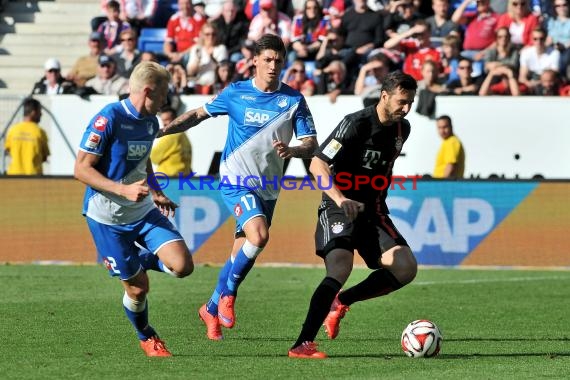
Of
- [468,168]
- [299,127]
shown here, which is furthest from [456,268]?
[299,127]

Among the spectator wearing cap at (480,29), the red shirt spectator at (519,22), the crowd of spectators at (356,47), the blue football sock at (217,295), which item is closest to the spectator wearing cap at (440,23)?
the crowd of spectators at (356,47)

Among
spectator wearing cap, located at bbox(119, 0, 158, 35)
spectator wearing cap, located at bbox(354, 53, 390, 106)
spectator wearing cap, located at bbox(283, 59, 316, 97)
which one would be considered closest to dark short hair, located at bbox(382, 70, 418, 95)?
spectator wearing cap, located at bbox(354, 53, 390, 106)

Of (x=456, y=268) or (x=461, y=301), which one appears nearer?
(x=461, y=301)

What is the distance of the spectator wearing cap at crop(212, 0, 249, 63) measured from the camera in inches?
863

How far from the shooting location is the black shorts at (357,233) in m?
9.29

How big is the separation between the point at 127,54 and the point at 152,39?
1.57 meters

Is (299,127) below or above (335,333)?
above

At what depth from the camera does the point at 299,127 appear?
33.7 feet

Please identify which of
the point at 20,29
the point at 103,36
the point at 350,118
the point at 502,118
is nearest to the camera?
the point at 350,118

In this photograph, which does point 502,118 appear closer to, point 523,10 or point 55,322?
point 523,10

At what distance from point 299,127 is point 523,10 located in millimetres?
11121

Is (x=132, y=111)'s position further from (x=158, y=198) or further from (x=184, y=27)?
(x=184, y=27)

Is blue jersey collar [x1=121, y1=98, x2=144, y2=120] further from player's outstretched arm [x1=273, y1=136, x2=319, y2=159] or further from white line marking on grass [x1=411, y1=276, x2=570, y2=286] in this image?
white line marking on grass [x1=411, y1=276, x2=570, y2=286]

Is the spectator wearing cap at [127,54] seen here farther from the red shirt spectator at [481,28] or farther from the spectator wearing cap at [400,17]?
the red shirt spectator at [481,28]
